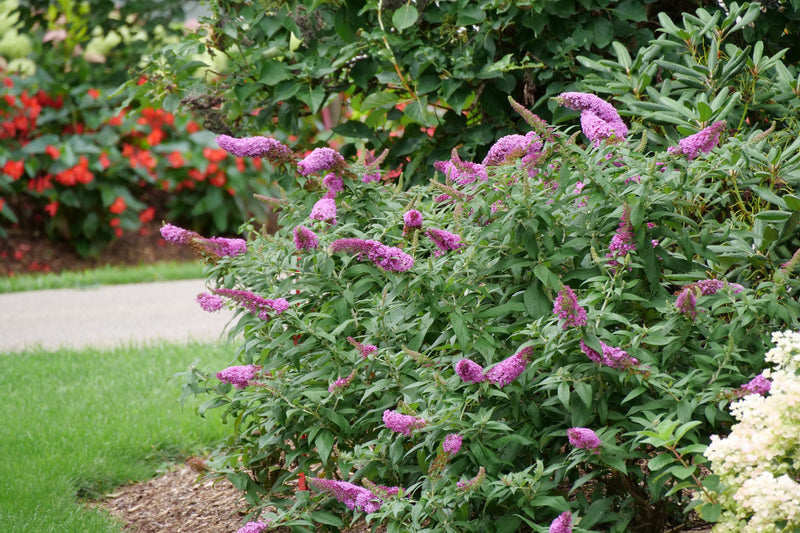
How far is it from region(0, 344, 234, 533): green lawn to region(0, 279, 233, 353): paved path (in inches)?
18.6

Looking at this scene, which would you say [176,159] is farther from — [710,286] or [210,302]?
[710,286]

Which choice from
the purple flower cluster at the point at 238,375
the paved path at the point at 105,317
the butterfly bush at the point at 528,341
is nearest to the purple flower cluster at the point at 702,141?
the butterfly bush at the point at 528,341

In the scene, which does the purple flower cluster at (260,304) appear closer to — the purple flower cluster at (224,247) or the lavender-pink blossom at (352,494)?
the purple flower cluster at (224,247)

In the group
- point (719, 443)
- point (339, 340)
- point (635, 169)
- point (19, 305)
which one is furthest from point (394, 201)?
point (19, 305)

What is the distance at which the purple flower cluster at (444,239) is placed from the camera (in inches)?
93.0

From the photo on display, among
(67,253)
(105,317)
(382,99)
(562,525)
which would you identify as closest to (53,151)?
(67,253)

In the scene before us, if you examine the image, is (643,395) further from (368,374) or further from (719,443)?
(368,374)

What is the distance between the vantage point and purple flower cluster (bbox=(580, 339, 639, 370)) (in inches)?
83.2

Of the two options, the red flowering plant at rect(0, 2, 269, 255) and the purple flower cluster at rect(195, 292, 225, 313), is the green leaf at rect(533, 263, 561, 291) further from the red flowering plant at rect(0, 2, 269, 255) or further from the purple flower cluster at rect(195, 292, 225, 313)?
the red flowering plant at rect(0, 2, 269, 255)

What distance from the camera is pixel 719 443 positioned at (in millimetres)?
1962

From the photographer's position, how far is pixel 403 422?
217 cm

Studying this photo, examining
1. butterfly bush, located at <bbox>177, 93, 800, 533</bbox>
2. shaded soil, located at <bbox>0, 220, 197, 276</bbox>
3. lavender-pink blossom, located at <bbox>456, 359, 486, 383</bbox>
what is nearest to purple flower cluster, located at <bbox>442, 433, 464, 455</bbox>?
butterfly bush, located at <bbox>177, 93, 800, 533</bbox>

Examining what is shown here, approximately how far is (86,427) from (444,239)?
2.65 metres

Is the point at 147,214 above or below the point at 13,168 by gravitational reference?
below
